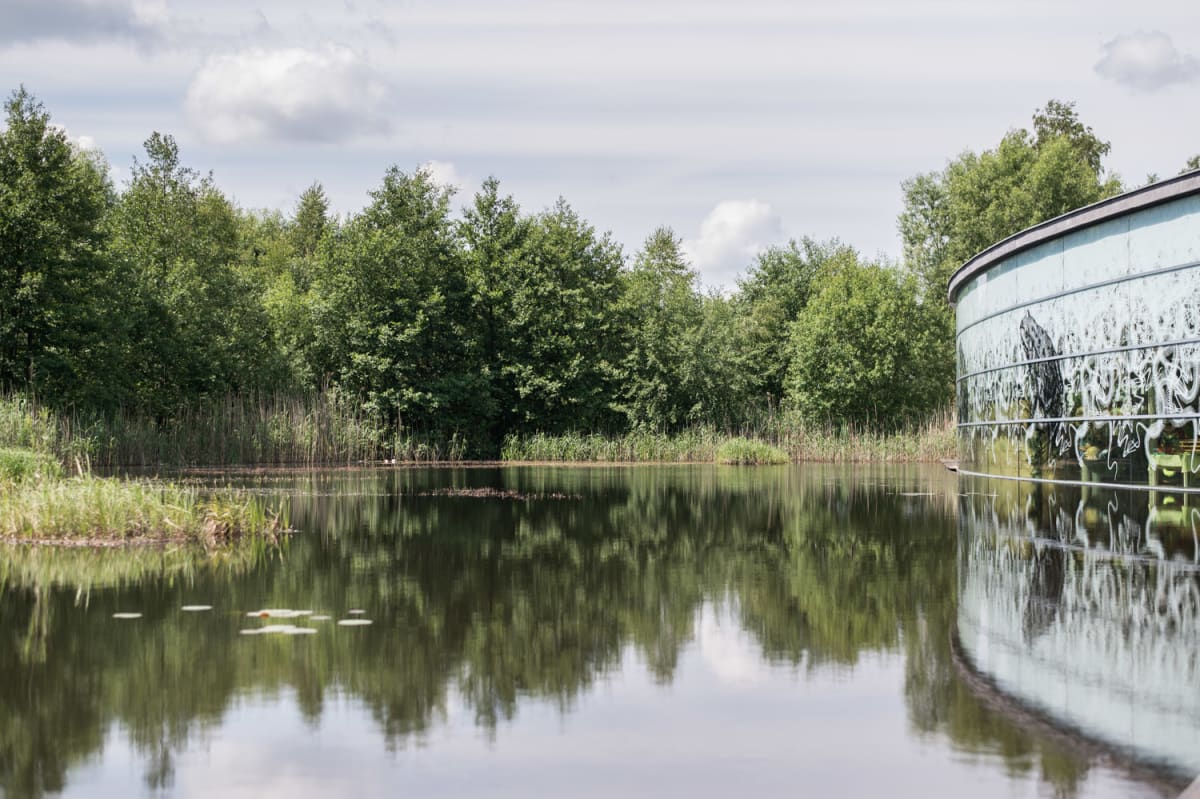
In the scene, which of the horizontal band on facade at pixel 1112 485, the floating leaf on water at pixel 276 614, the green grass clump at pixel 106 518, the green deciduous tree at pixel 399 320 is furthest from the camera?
the green deciduous tree at pixel 399 320

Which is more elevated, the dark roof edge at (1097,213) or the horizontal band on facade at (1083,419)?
the dark roof edge at (1097,213)

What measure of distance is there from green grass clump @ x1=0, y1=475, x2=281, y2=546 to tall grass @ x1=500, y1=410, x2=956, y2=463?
3197cm

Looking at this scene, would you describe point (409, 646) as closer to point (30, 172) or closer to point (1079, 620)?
point (1079, 620)

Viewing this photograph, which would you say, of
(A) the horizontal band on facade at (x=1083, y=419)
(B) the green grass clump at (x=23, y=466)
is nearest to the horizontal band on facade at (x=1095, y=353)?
(A) the horizontal band on facade at (x=1083, y=419)

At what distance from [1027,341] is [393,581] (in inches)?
815

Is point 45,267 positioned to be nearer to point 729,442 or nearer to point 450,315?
point 450,315

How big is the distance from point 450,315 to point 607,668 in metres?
43.5

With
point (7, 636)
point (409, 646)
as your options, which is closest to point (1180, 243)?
point (409, 646)

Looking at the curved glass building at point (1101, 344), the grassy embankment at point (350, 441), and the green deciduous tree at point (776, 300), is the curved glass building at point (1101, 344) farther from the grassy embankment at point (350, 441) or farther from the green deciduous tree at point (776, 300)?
the green deciduous tree at point (776, 300)

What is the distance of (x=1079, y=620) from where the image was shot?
9.43m

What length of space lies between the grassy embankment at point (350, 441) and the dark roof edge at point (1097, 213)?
16369 mm

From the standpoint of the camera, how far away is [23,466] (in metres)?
18.4

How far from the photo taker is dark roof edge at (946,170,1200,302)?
70.5 ft

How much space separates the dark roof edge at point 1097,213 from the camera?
21.5m
